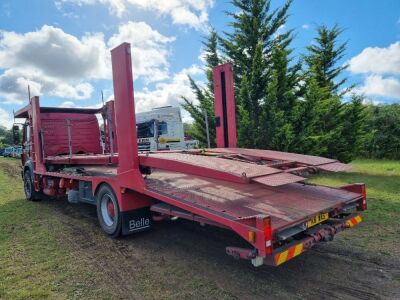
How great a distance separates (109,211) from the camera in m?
5.84

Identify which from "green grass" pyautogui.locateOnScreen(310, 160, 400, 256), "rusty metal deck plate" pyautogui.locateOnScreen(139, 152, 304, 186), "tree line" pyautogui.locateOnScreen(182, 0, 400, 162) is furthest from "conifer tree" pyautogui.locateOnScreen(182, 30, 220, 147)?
"rusty metal deck plate" pyautogui.locateOnScreen(139, 152, 304, 186)

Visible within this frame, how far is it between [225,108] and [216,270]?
3.42 m

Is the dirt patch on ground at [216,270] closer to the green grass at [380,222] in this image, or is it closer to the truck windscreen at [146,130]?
the green grass at [380,222]

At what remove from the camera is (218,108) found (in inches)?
270

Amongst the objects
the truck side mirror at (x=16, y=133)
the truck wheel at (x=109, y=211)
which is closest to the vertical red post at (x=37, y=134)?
the truck side mirror at (x=16, y=133)

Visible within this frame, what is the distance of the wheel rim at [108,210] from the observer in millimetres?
5748

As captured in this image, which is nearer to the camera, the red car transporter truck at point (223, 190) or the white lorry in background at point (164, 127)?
the red car transporter truck at point (223, 190)

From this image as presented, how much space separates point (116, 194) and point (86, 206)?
3536 millimetres

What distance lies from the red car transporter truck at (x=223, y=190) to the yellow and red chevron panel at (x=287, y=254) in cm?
1

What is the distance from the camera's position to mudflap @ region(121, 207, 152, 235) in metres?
5.37

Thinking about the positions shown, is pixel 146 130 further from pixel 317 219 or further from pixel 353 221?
pixel 317 219

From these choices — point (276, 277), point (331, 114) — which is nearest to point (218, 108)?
point (276, 277)

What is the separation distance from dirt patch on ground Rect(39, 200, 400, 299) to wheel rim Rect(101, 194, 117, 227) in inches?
11.3

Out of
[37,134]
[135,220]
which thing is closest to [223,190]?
[135,220]
